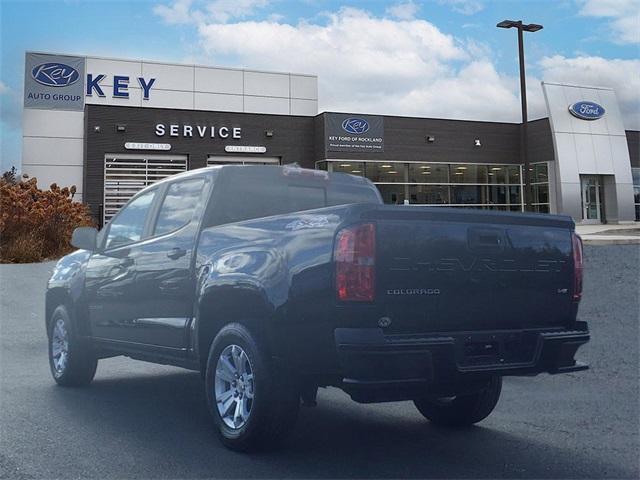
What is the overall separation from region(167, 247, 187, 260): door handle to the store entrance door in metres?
34.6

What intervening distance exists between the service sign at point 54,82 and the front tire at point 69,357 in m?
28.8

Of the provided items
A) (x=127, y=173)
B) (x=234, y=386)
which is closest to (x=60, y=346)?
(x=234, y=386)

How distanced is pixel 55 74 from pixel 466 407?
33.8m

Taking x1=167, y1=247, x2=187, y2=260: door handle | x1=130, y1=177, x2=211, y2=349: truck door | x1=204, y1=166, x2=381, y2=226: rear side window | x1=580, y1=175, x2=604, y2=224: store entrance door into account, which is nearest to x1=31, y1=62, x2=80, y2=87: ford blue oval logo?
x1=580, y1=175, x2=604, y2=224: store entrance door

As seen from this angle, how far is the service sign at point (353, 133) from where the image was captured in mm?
33656

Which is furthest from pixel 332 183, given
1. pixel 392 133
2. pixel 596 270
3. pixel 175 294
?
pixel 392 133

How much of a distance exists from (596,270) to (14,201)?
1571cm

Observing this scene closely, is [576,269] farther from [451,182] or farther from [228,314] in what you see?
[451,182]

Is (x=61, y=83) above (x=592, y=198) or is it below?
above

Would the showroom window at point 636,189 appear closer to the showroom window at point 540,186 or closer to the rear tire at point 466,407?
the showroom window at point 540,186

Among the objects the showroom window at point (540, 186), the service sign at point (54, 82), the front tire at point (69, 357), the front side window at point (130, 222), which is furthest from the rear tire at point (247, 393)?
the showroom window at point (540, 186)

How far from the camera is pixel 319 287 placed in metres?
4.23

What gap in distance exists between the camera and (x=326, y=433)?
5445 millimetres

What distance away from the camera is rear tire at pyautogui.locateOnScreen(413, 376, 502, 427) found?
5.54m
